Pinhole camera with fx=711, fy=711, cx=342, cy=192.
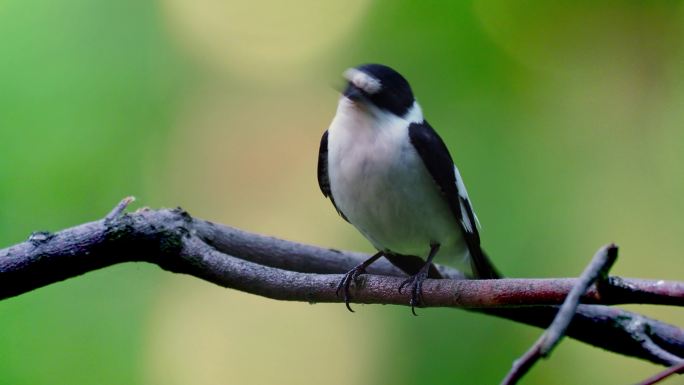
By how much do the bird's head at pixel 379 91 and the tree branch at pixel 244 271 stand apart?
0.36 metres

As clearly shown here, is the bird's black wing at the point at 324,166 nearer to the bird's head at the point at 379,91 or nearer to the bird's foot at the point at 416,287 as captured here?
the bird's head at the point at 379,91

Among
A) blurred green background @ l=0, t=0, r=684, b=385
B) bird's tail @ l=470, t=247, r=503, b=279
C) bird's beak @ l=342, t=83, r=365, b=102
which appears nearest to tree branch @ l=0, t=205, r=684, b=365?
bird's tail @ l=470, t=247, r=503, b=279

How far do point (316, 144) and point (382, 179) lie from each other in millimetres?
905

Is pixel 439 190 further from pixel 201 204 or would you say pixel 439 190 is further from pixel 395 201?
pixel 201 204

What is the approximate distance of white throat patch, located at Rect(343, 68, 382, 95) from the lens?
1416mm

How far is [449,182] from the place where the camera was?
154 cm

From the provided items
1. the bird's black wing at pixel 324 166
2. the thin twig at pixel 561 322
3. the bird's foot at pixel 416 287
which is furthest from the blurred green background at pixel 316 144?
the thin twig at pixel 561 322

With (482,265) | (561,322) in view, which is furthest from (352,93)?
(561,322)

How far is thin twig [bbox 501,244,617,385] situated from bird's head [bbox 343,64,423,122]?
71cm

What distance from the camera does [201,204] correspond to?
8.12 ft

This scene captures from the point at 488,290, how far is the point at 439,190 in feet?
1.49

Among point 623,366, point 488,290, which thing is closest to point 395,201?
point 488,290

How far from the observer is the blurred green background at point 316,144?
2221 mm

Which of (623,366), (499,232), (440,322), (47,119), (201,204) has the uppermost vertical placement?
(47,119)
